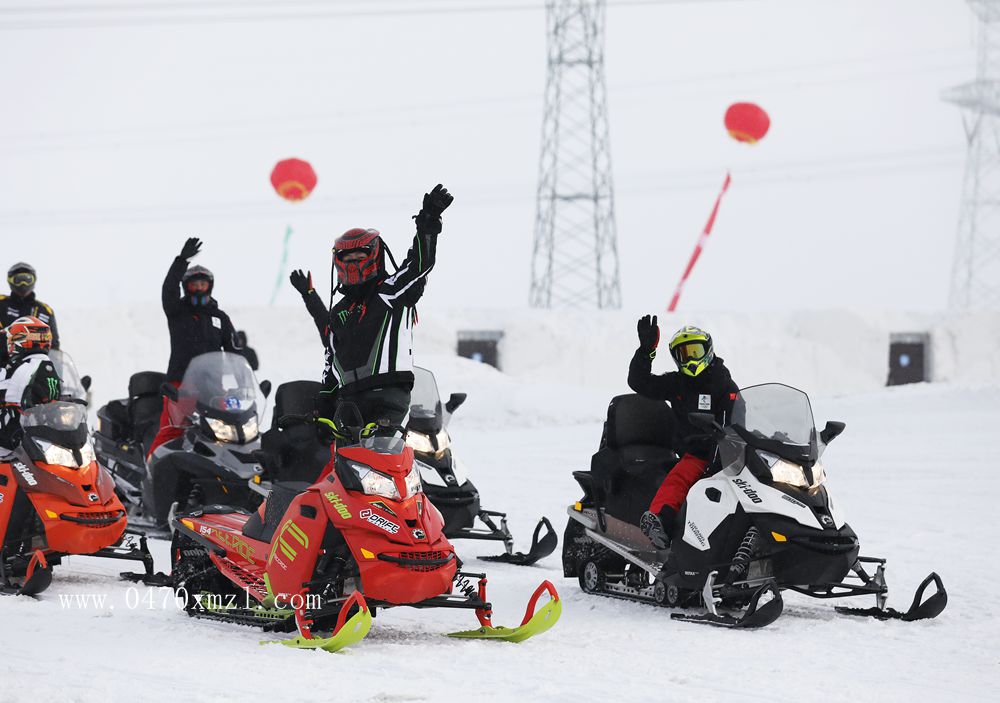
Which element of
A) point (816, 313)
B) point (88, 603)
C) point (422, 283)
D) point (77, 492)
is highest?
point (816, 313)

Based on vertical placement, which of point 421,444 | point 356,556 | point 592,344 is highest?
point 592,344

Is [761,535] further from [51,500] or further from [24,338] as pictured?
[24,338]

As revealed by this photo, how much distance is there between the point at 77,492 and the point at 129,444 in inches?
118

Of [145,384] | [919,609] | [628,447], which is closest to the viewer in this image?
[919,609]

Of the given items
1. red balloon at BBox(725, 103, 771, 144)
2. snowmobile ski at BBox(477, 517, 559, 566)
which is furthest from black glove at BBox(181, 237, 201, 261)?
red balloon at BBox(725, 103, 771, 144)

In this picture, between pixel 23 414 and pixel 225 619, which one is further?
pixel 23 414

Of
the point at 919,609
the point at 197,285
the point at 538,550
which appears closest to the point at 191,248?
the point at 197,285

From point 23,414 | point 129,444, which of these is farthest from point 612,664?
point 129,444

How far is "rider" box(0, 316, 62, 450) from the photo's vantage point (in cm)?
800

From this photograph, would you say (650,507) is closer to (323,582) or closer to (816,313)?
(323,582)

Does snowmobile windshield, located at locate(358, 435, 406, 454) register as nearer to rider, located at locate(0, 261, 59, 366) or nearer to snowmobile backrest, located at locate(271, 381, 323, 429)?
snowmobile backrest, located at locate(271, 381, 323, 429)

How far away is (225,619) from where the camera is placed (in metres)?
6.77

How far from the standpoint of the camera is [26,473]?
308 inches

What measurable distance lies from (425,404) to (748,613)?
315 cm
